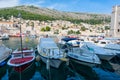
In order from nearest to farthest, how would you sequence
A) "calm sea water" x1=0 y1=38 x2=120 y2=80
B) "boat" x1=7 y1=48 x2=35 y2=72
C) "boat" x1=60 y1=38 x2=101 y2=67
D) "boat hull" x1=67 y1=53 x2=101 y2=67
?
"boat" x1=7 y1=48 x2=35 y2=72 < "calm sea water" x1=0 y1=38 x2=120 y2=80 < "boat hull" x1=67 y1=53 x2=101 y2=67 < "boat" x1=60 y1=38 x2=101 y2=67

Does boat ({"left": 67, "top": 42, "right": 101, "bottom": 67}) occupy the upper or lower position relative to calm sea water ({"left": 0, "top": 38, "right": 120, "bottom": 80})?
upper

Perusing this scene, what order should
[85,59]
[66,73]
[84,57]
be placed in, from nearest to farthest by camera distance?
[66,73]
[85,59]
[84,57]

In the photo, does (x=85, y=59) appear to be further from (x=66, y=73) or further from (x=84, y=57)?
(x=66, y=73)

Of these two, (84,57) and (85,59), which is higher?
(84,57)

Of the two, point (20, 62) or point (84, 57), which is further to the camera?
point (84, 57)

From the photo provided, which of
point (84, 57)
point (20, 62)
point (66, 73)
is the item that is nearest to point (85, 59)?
point (84, 57)

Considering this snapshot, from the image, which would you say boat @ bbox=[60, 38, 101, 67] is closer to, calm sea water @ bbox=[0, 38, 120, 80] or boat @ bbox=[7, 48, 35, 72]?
calm sea water @ bbox=[0, 38, 120, 80]

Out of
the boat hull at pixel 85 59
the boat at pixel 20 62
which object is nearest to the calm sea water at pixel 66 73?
the boat hull at pixel 85 59

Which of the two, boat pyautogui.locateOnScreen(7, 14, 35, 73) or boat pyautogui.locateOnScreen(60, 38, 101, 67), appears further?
boat pyautogui.locateOnScreen(60, 38, 101, 67)

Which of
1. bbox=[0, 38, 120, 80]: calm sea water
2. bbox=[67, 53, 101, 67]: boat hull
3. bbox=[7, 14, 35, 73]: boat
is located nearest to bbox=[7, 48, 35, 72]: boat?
bbox=[7, 14, 35, 73]: boat

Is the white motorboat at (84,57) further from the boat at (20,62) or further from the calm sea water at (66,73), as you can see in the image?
the boat at (20,62)

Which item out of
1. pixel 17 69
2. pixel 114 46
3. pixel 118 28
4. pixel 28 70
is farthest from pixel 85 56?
pixel 118 28

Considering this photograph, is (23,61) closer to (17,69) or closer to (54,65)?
(17,69)

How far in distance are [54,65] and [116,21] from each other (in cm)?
5661
